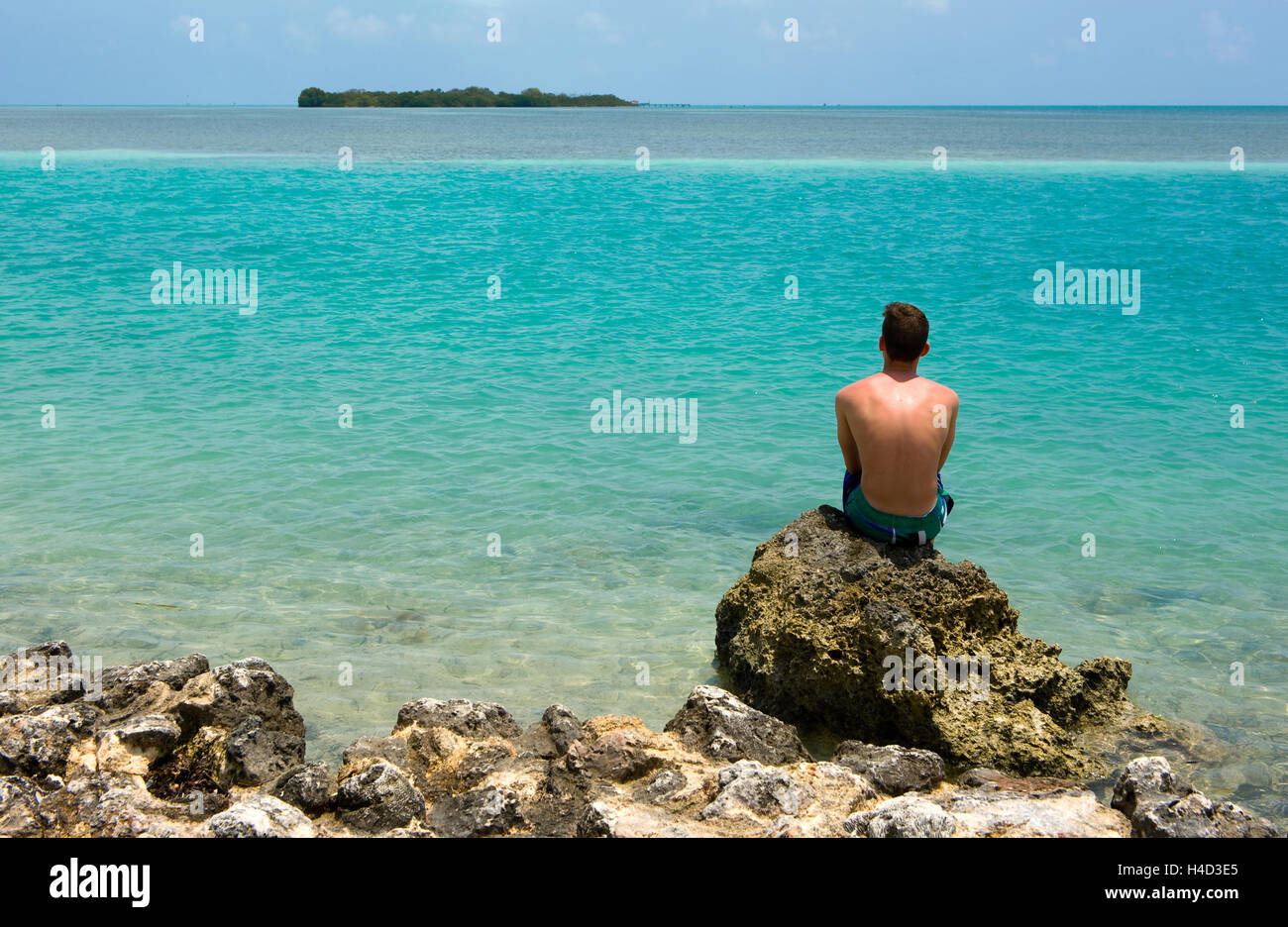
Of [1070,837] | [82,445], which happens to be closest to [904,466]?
[1070,837]

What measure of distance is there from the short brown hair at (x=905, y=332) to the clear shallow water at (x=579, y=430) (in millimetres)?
Answer: 2281

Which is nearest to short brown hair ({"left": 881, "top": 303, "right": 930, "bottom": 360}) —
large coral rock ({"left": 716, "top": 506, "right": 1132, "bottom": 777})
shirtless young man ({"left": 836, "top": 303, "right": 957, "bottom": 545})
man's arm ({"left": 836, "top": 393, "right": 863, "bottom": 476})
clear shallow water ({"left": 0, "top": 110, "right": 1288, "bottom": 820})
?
shirtless young man ({"left": 836, "top": 303, "right": 957, "bottom": 545})

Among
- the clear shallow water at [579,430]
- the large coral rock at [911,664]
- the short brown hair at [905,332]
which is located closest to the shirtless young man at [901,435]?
the short brown hair at [905,332]

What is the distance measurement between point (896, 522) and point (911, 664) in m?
0.72

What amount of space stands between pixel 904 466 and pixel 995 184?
98.7 feet

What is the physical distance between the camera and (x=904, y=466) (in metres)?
5.32

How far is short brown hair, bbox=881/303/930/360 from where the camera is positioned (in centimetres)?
533

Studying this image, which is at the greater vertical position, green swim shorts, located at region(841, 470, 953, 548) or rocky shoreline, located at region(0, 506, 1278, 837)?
green swim shorts, located at region(841, 470, 953, 548)

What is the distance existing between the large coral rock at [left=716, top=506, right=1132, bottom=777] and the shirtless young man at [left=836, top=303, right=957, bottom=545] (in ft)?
0.62

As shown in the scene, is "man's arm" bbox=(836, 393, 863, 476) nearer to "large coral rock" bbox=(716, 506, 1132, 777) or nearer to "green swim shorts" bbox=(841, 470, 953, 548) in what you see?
"green swim shorts" bbox=(841, 470, 953, 548)

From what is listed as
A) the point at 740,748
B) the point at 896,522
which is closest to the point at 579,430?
the point at 896,522

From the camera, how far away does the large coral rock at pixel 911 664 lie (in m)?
5.15

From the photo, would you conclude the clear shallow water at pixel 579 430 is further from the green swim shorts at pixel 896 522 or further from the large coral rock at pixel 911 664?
the green swim shorts at pixel 896 522
